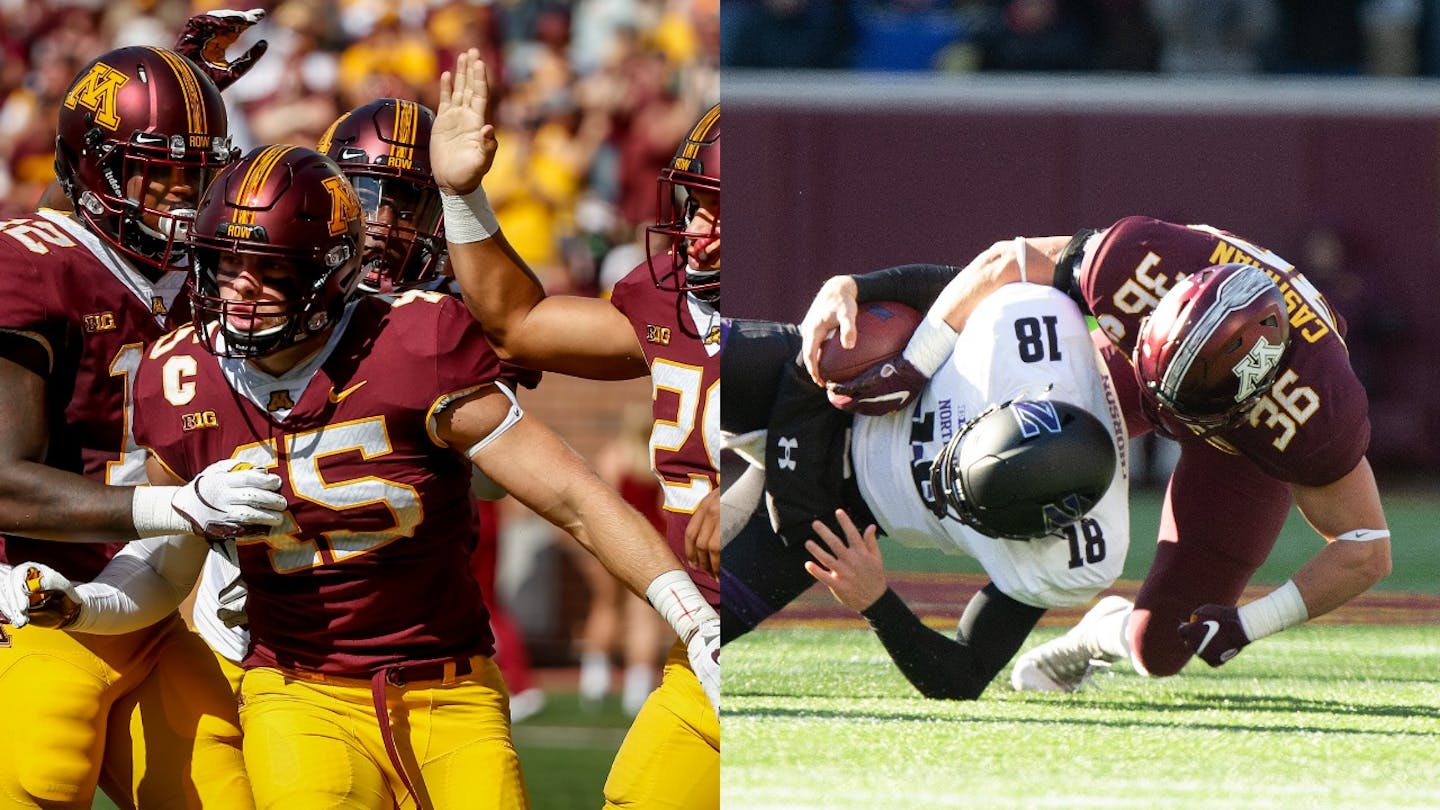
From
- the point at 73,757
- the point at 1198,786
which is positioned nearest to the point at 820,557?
the point at 1198,786

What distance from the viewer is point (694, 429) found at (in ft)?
10.3

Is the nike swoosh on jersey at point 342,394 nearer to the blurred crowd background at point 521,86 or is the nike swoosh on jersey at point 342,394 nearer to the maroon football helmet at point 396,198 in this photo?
the maroon football helmet at point 396,198

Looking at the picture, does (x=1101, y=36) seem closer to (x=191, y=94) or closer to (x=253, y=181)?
(x=253, y=181)

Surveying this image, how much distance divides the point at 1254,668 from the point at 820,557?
691 mm

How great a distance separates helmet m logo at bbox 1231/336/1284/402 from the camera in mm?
2754

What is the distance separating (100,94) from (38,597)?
98 centimetres

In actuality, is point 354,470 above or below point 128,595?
above

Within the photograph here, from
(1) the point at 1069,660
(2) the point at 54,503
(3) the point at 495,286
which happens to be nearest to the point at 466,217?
(3) the point at 495,286

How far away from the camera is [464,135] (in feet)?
9.91

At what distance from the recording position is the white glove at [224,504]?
2.77m

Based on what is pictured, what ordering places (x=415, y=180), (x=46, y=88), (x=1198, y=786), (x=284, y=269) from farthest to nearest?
(x=46, y=88) < (x=415, y=180) < (x=284, y=269) < (x=1198, y=786)

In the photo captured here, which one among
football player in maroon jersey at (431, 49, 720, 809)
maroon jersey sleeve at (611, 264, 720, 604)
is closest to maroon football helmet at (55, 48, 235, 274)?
football player in maroon jersey at (431, 49, 720, 809)

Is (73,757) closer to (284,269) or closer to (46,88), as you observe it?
(284,269)

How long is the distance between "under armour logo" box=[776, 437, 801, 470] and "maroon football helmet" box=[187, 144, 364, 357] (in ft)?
2.56
